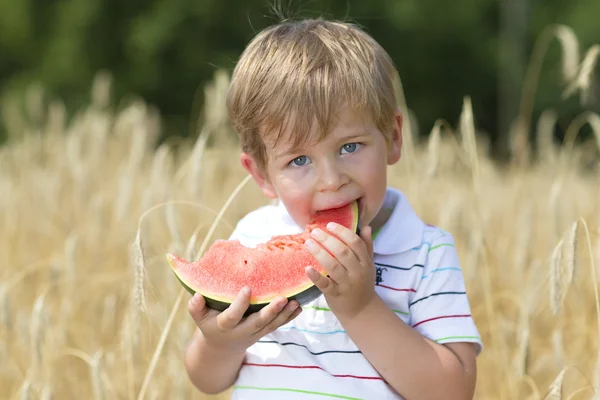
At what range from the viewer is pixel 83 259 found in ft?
11.0

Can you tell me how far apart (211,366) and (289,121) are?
0.56 metres

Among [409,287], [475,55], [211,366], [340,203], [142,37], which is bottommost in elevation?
[475,55]

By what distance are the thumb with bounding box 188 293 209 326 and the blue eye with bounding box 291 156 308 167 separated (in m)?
0.33

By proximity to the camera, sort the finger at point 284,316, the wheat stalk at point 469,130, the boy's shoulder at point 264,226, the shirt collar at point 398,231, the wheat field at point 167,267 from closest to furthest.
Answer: the finger at point 284,316 < the shirt collar at point 398,231 < the boy's shoulder at point 264,226 < the wheat field at point 167,267 < the wheat stalk at point 469,130

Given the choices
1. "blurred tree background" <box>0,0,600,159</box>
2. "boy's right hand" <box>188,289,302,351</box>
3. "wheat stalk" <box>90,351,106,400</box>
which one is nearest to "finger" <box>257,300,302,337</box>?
"boy's right hand" <box>188,289,302,351</box>

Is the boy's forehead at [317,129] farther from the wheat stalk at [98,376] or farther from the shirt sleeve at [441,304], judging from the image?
the wheat stalk at [98,376]

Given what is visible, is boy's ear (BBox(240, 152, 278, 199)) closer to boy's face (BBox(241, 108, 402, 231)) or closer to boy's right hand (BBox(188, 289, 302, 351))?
boy's face (BBox(241, 108, 402, 231))

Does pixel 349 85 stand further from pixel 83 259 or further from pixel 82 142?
pixel 82 142

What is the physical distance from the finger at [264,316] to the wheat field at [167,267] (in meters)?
0.31

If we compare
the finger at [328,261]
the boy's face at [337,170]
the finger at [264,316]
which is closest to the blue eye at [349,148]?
the boy's face at [337,170]

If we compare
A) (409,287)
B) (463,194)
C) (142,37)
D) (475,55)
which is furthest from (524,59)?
(409,287)

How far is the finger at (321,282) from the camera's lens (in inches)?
58.9

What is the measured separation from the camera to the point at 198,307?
5.47 ft

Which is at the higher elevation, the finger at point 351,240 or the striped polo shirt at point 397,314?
the finger at point 351,240
